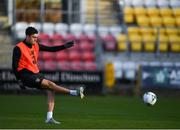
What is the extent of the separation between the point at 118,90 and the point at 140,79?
3.28 ft

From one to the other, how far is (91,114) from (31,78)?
11.5 ft

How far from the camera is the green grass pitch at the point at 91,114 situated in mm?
13664

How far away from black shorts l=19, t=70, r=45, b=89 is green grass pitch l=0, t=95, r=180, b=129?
811mm

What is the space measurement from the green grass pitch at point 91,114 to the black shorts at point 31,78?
811 mm

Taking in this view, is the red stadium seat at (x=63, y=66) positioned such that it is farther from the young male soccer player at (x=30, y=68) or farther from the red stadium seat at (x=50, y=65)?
the young male soccer player at (x=30, y=68)

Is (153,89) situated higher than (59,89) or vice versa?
(59,89)

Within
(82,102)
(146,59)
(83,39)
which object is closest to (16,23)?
(83,39)

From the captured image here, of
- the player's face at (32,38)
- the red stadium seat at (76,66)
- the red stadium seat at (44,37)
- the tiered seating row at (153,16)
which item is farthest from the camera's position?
the tiered seating row at (153,16)

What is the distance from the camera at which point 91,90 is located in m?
25.2

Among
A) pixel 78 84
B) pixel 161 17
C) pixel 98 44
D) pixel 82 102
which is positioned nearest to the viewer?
pixel 82 102

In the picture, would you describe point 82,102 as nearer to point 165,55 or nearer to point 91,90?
point 91,90

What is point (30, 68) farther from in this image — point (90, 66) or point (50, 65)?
point (90, 66)

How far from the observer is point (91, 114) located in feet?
54.8

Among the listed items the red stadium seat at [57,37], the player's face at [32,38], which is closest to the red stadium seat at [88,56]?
the red stadium seat at [57,37]
